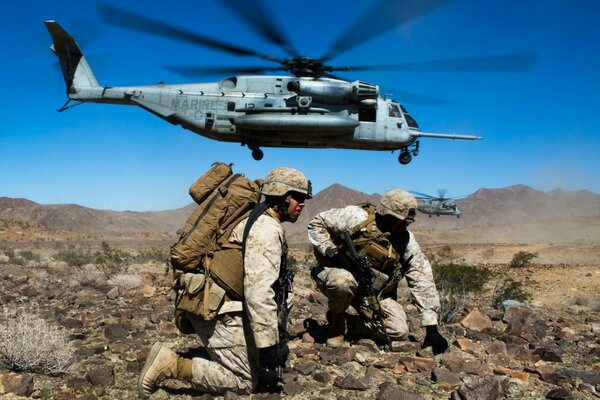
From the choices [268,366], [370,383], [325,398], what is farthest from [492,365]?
[268,366]

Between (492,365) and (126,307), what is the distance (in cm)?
473

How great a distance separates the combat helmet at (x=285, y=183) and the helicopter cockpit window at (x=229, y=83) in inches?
387

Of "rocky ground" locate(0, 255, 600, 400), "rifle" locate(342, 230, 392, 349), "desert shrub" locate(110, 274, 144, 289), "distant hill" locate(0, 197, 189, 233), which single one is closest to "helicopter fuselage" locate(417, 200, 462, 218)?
"rocky ground" locate(0, 255, 600, 400)

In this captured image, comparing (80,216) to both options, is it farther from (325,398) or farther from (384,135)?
(325,398)

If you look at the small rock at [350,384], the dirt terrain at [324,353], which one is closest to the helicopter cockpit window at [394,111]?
the dirt terrain at [324,353]

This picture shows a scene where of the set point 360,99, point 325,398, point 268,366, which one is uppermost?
point 360,99

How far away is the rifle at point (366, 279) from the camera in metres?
4.97

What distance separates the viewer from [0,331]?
4.19 metres

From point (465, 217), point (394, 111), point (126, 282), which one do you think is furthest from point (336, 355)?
point (465, 217)

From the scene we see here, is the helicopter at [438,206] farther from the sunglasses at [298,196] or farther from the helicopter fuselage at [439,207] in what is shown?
the sunglasses at [298,196]

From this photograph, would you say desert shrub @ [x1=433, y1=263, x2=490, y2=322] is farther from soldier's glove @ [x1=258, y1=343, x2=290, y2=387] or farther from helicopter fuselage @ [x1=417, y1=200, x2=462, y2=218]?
helicopter fuselage @ [x1=417, y1=200, x2=462, y2=218]

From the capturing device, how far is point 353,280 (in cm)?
489

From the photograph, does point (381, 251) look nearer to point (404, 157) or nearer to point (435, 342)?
point (435, 342)

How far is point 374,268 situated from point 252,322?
6.93 ft
